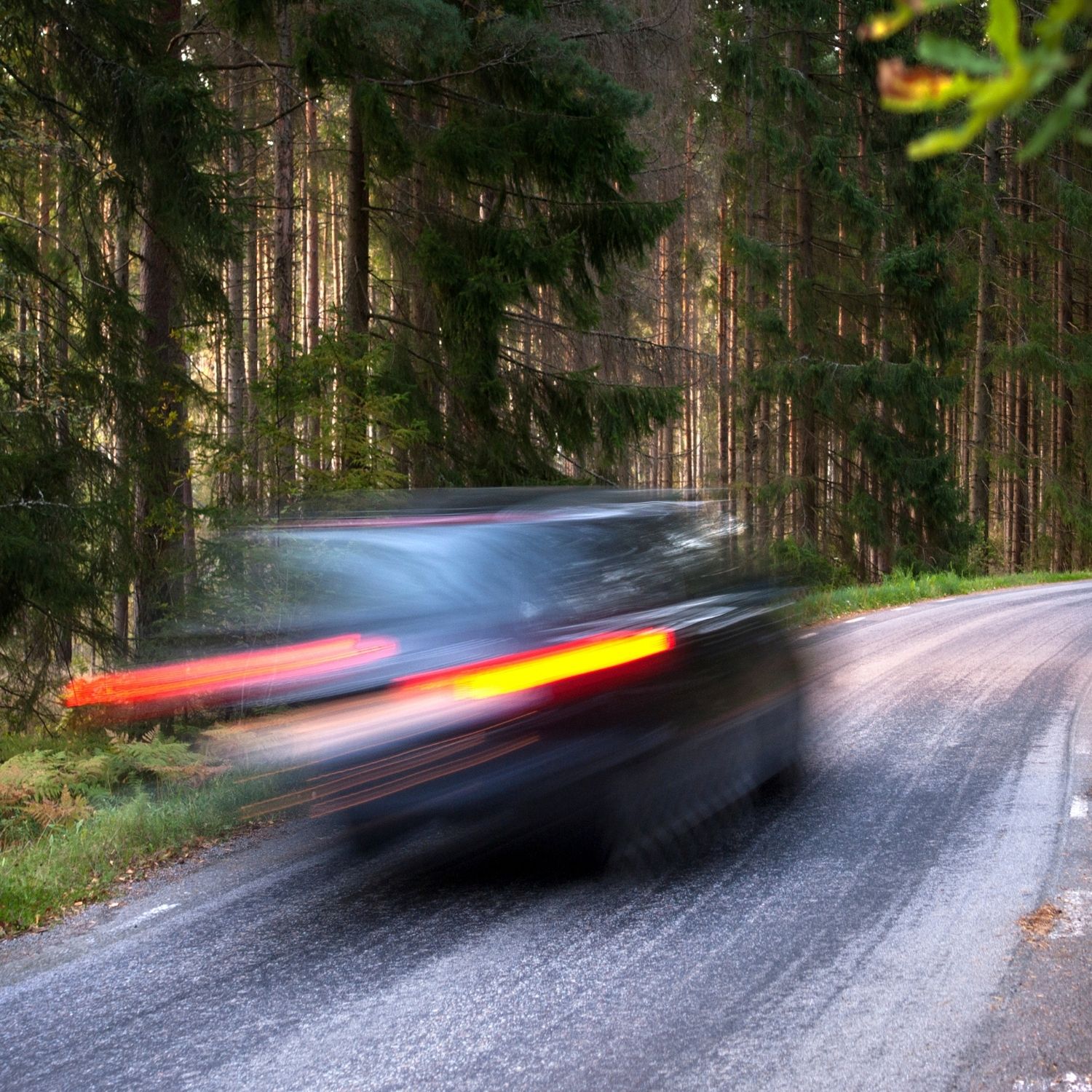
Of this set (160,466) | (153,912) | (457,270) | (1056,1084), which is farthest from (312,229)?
(1056,1084)

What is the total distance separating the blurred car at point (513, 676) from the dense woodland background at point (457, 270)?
1852mm

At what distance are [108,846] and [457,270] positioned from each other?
9941 mm

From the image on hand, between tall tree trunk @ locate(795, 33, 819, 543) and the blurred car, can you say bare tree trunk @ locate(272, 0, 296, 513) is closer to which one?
the blurred car

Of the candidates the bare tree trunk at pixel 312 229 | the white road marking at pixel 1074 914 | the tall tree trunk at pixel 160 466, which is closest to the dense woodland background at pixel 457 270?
the tall tree trunk at pixel 160 466

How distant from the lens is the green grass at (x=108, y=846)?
17.7 ft

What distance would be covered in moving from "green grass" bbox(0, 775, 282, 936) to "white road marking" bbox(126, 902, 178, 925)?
469mm

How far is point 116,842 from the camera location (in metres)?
6.24

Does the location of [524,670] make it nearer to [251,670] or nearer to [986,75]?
[251,670]

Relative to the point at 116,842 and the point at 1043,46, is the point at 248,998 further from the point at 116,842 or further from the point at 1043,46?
the point at 1043,46

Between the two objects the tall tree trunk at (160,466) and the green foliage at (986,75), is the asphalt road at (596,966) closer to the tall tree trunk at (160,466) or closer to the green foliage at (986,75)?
the green foliage at (986,75)

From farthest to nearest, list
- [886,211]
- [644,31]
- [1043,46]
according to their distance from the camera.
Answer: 1. [886,211]
2. [644,31]
3. [1043,46]

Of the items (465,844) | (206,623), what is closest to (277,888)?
(465,844)

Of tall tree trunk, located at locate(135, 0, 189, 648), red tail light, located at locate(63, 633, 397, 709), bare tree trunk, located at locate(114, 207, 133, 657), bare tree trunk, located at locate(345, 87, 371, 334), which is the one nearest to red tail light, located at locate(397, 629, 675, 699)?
red tail light, located at locate(63, 633, 397, 709)

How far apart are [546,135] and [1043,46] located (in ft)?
46.5
